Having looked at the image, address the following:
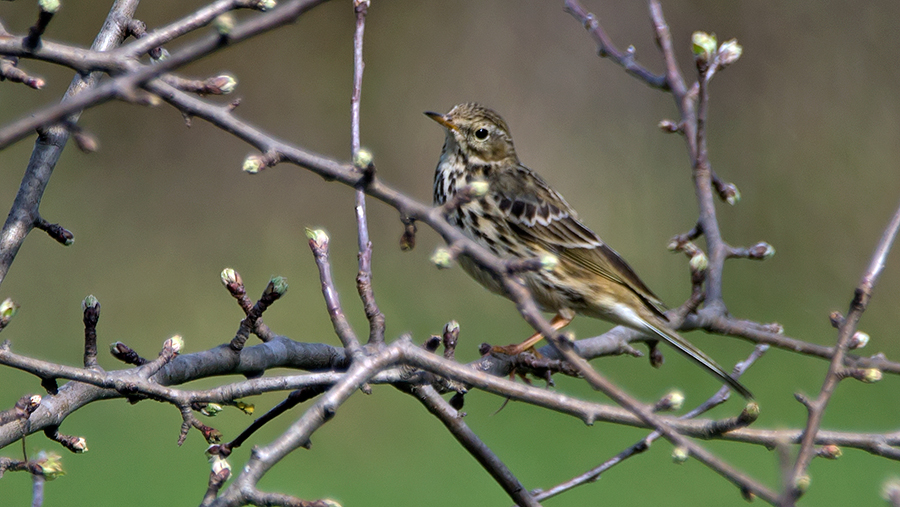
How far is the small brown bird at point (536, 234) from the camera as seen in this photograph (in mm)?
4141

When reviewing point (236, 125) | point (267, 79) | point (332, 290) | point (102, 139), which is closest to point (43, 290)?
point (102, 139)

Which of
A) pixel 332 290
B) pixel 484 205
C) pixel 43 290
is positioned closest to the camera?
pixel 332 290

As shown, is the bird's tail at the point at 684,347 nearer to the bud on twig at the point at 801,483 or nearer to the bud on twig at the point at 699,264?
the bud on twig at the point at 699,264

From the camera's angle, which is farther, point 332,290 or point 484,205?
point 484,205

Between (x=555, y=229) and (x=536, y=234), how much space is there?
16 centimetres

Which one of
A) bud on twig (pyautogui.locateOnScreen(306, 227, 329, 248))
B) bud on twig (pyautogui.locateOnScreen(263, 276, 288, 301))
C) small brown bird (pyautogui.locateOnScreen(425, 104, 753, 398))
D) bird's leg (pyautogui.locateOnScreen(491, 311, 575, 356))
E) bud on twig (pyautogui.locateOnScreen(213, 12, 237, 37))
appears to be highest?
small brown bird (pyautogui.locateOnScreen(425, 104, 753, 398))

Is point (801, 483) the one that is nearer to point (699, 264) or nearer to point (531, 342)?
point (699, 264)

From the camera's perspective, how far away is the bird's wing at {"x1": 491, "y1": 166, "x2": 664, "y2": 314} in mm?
4328

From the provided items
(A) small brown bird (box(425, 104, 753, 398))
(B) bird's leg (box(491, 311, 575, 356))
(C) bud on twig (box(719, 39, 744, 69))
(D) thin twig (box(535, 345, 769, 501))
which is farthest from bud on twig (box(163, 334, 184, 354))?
(C) bud on twig (box(719, 39, 744, 69))

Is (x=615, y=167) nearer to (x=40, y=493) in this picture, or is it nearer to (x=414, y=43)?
(x=414, y=43)

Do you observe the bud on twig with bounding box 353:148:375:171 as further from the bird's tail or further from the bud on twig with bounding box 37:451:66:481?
the bird's tail

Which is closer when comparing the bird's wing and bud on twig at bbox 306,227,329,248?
bud on twig at bbox 306,227,329,248

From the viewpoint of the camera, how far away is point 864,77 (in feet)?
32.9

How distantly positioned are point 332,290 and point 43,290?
26.6 feet
